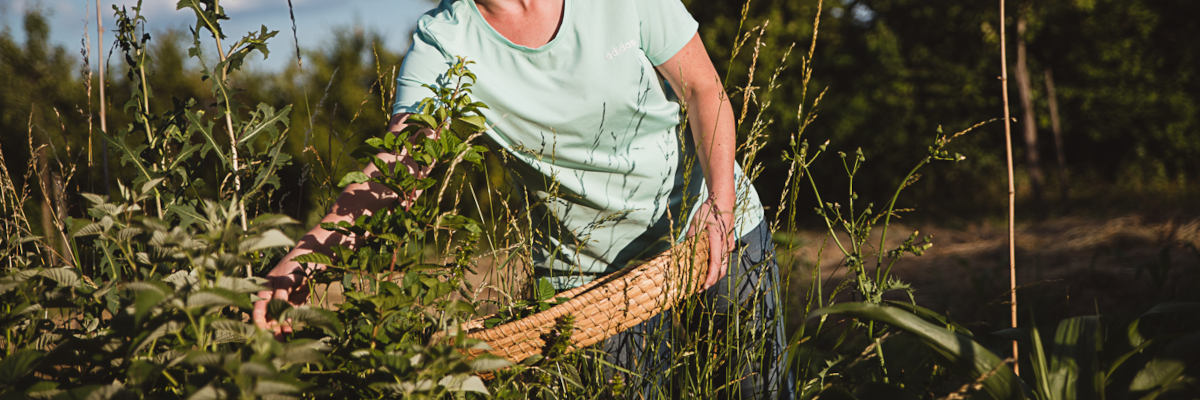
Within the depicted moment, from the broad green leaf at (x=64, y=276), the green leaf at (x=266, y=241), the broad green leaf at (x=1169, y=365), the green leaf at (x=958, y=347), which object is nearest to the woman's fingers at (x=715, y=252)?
the green leaf at (x=958, y=347)

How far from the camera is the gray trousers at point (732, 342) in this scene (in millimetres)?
1624

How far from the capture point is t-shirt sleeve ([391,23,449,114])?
1609 mm

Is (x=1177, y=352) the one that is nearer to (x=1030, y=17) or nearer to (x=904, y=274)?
(x=904, y=274)

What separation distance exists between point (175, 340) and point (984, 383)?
1387mm

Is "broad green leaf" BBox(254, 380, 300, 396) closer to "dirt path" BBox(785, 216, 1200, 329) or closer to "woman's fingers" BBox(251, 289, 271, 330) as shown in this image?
"woman's fingers" BBox(251, 289, 271, 330)

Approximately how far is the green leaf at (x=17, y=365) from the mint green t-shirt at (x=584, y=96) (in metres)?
0.76

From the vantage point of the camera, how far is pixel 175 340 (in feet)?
3.87

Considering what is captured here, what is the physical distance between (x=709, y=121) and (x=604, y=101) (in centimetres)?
25

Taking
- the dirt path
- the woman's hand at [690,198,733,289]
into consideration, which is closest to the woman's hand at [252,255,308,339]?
the woman's hand at [690,198,733,289]

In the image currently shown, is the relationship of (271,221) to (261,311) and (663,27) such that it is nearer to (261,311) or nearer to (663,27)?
(261,311)

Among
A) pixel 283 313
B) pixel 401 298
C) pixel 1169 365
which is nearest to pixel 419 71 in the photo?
pixel 401 298

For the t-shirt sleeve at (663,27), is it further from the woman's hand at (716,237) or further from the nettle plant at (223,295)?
the nettle plant at (223,295)

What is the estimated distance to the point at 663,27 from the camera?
1722mm

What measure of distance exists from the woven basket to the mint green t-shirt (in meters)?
0.16
